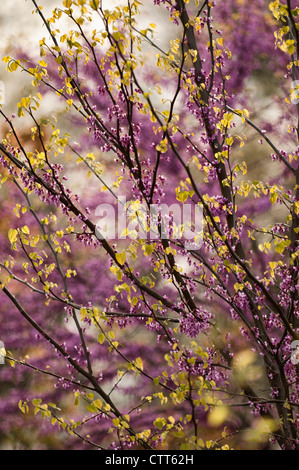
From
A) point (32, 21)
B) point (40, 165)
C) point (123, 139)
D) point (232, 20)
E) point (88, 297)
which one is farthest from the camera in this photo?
point (32, 21)

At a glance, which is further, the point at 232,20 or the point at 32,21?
the point at 32,21

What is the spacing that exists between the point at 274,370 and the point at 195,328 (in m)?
0.49

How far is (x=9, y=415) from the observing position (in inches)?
187

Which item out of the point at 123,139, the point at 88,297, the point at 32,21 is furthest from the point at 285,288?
the point at 32,21

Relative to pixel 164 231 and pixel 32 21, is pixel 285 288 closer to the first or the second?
pixel 164 231

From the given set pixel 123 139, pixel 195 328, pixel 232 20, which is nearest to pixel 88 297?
pixel 195 328

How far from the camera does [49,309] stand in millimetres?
4746

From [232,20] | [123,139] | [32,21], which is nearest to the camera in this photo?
[123,139]

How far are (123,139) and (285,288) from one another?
115cm

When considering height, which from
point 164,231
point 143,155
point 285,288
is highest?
point 143,155
